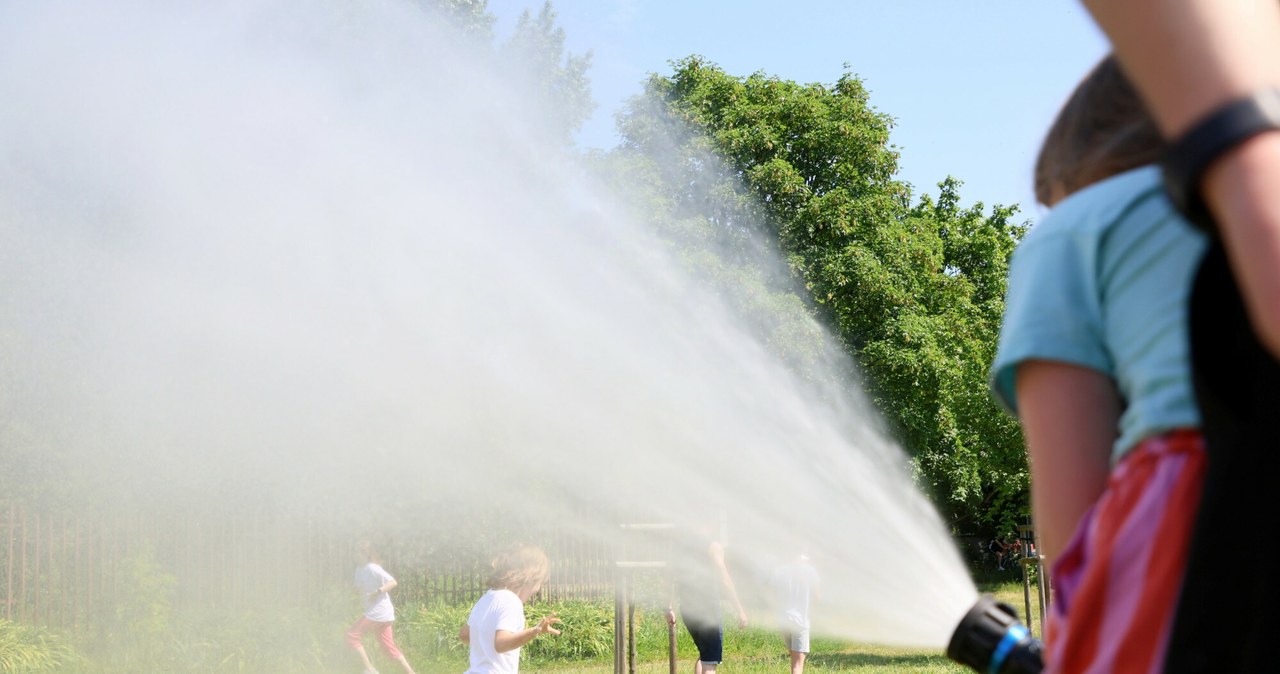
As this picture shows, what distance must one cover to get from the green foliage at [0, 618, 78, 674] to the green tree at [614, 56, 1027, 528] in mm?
13923

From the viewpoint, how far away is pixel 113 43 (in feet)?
52.1

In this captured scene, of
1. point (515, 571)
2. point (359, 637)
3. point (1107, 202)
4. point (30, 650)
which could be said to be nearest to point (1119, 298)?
point (1107, 202)

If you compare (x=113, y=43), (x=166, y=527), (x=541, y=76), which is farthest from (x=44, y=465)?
(x=541, y=76)

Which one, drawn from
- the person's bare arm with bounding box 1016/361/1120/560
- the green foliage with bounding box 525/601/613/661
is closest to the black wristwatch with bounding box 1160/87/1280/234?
the person's bare arm with bounding box 1016/361/1120/560

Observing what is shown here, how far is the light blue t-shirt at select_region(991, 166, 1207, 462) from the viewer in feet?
3.16

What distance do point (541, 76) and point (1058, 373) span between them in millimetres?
28644

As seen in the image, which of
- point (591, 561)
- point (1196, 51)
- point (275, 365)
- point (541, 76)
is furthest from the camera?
point (541, 76)

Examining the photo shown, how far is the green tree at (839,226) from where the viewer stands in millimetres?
25719

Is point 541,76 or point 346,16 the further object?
point 541,76

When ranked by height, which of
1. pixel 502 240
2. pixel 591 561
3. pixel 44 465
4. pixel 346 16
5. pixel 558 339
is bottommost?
pixel 591 561

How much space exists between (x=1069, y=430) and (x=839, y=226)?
25.4 m

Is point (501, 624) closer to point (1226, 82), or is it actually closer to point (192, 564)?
point (1226, 82)

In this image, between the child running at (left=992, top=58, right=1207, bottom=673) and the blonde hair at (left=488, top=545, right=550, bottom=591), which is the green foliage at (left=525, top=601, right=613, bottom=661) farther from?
the child running at (left=992, top=58, right=1207, bottom=673)

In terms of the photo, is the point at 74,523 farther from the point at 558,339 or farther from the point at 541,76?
the point at 541,76
